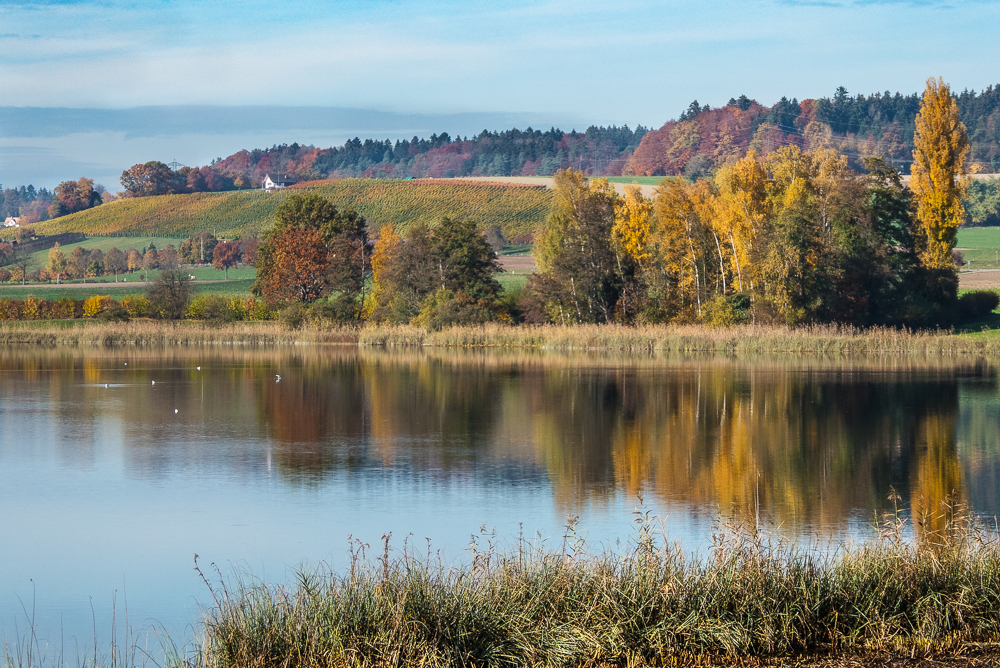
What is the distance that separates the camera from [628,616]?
7289mm

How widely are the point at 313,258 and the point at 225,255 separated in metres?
36.2

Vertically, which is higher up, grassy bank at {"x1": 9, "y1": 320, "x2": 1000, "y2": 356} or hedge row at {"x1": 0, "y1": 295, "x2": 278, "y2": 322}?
hedge row at {"x1": 0, "y1": 295, "x2": 278, "y2": 322}

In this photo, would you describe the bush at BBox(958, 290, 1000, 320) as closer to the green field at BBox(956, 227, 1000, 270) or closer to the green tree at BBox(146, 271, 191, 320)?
the green field at BBox(956, 227, 1000, 270)

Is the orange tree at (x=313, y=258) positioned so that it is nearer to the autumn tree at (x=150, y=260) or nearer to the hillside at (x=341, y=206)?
the hillside at (x=341, y=206)

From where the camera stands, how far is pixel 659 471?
16.2 meters

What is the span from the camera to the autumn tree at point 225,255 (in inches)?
3959

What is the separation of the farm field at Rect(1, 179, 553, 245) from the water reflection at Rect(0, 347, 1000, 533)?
244ft

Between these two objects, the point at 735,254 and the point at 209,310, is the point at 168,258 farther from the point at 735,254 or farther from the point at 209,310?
the point at 735,254

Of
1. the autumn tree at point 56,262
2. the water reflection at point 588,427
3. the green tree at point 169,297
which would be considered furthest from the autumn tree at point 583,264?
the autumn tree at point 56,262

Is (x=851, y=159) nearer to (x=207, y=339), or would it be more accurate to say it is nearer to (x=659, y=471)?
(x=207, y=339)

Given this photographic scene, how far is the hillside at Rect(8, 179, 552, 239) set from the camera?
370 ft

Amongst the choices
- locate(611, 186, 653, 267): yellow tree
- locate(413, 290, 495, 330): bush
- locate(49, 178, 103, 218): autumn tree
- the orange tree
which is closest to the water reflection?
locate(413, 290, 495, 330): bush

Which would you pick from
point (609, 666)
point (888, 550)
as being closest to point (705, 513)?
point (888, 550)

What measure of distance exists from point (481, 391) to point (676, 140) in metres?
125
